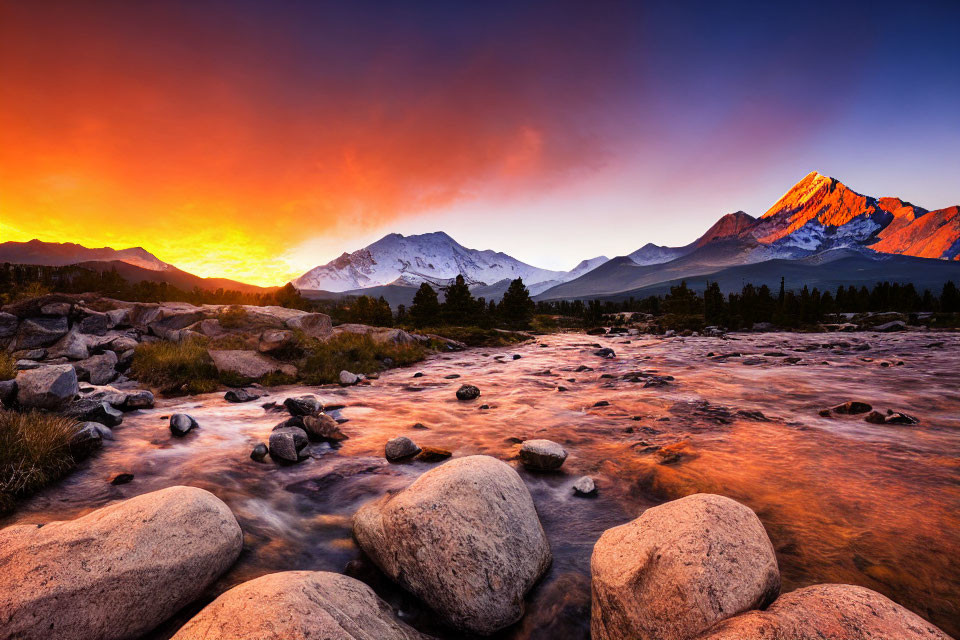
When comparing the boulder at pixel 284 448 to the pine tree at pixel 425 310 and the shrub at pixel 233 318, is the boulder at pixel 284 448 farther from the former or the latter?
the pine tree at pixel 425 310

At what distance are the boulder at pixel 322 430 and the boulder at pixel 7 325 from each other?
1856cm

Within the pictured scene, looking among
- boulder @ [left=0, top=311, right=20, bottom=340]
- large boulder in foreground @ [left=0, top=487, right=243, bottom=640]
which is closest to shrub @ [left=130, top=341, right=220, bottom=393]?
boulder @ [left=0, top=311, right=20, bottom=340]

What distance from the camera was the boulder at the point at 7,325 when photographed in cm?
1652

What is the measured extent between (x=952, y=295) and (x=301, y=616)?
349 feet

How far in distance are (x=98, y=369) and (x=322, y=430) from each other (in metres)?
11.9

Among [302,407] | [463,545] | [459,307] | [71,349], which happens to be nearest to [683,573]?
[463,545]

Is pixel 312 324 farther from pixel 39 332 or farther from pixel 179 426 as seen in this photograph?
→ pixel 179 426

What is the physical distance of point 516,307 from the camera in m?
62.4

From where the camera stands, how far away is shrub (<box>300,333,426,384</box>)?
1658 cm

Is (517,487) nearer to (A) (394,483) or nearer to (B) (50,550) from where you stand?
(A) (394,483)

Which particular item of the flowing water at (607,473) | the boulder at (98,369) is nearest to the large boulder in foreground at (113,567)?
the flowing water at (607,473)

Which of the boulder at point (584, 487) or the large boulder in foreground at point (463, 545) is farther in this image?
the boulder at point (584, 487)

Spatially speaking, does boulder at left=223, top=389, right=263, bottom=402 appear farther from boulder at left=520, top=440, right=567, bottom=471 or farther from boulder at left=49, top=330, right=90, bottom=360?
boulder at left=520, top=440, right=567, bottom=471

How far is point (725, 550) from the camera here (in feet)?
10.2
